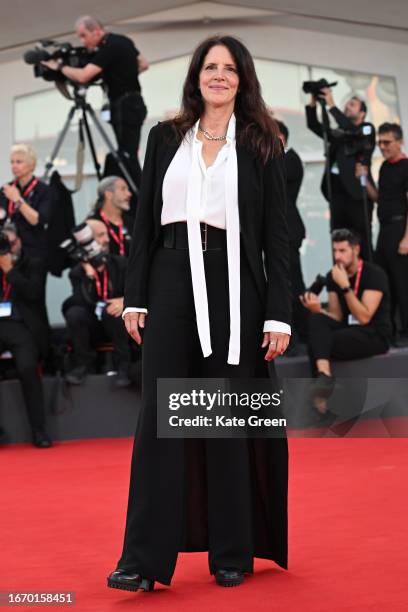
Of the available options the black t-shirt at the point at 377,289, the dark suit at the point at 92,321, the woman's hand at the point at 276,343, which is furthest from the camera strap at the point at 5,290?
the woman's hand at the point at 276,343

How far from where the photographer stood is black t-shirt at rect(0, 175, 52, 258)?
5973 millimetres

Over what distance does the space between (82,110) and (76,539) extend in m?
4.21

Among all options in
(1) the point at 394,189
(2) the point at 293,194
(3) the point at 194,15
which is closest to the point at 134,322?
(2) the point at 293,194

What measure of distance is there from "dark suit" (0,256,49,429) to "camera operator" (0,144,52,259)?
32 centimetres

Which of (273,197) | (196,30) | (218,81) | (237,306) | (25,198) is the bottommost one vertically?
(237,306)

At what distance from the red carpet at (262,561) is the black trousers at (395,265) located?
5.29 ft

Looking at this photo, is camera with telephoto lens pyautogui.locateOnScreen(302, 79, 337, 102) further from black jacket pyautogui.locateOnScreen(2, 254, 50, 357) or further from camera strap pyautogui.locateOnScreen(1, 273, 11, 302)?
camera strap pyautogui.locateOnScreen(1, 273, 11, 302)

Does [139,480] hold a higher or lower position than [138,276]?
lower

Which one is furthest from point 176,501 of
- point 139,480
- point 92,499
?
point 92,499

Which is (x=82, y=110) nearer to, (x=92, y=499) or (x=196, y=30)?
(x=196, y=30)

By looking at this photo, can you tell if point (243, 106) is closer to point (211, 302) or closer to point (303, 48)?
point (211, 302)

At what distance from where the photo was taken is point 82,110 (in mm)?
6633

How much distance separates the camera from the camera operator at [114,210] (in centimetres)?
592

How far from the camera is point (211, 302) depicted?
7.82ft
